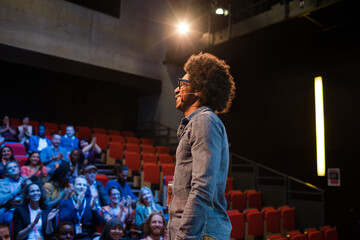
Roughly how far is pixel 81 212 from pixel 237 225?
1.85 meters

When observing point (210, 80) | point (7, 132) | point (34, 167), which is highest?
point (7, 132)

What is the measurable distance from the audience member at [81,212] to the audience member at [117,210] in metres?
0.11

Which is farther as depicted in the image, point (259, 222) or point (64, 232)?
point (259, 222)

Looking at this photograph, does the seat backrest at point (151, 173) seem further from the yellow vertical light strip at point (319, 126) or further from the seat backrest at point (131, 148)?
the yellow vertical light strip at point (319, 126)

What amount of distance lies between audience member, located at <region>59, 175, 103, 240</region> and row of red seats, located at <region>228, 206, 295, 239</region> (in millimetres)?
1602

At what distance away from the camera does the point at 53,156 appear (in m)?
4.74

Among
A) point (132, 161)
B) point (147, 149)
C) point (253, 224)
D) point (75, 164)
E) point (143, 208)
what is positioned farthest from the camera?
point (147, 149)

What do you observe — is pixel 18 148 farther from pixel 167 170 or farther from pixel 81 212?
pixel 167 170

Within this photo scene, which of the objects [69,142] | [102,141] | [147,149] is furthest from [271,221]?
[102,141]

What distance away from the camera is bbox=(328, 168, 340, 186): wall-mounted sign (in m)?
5.04

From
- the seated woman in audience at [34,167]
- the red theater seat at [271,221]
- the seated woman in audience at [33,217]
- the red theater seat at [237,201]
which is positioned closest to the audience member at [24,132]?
the seated woman in audience at [34,167]

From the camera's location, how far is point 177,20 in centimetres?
802

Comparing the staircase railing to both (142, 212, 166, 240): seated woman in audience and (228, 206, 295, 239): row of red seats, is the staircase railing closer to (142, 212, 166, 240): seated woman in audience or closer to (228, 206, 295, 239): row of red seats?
(228, 206, 295, 239): row of red seats

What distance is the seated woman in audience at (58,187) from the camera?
137 inches
